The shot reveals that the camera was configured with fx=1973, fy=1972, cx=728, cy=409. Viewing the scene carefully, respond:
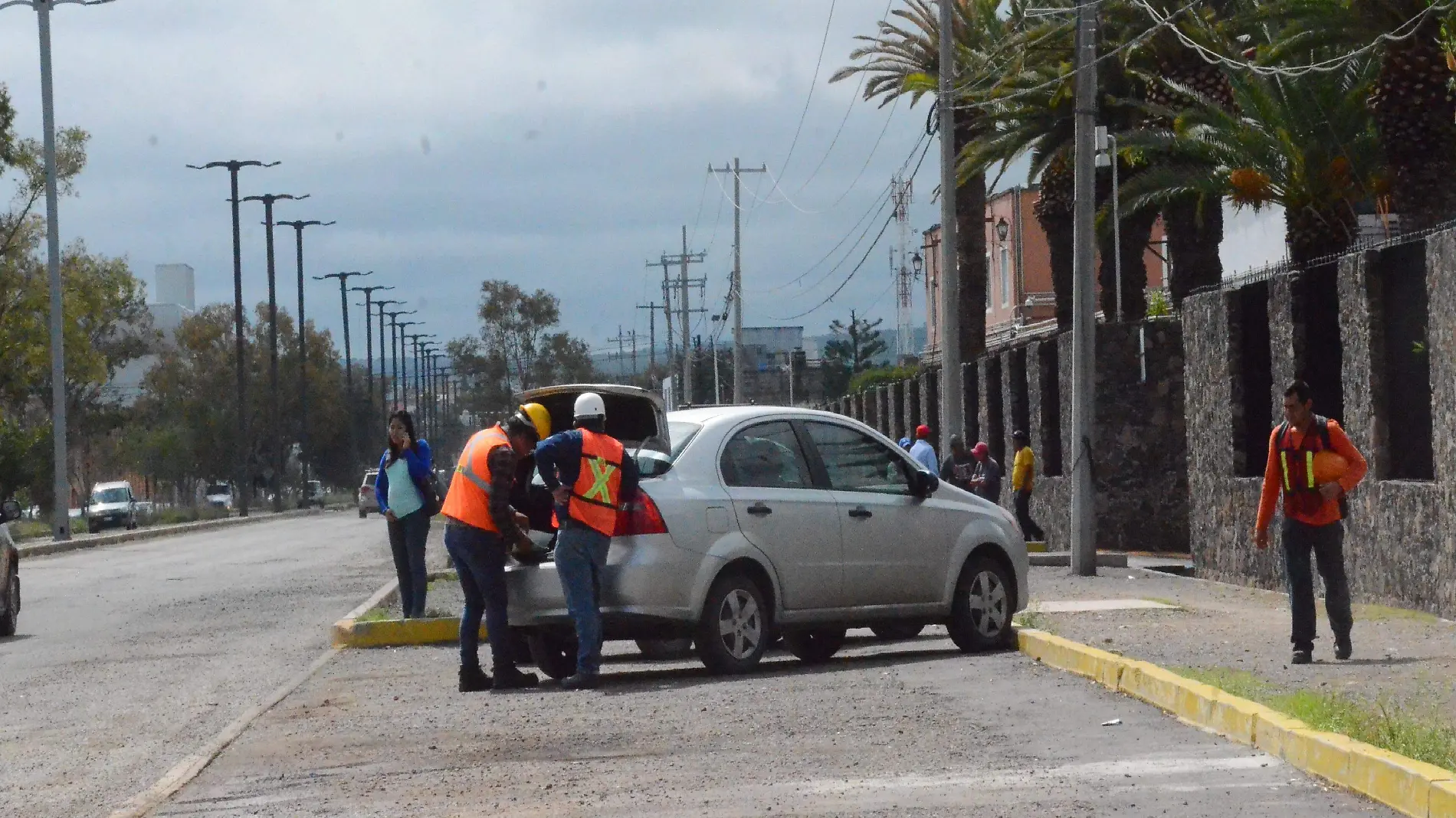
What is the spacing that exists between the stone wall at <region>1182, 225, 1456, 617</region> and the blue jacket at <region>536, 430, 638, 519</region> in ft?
23.2

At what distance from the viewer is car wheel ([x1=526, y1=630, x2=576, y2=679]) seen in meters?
12.8

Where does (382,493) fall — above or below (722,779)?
above

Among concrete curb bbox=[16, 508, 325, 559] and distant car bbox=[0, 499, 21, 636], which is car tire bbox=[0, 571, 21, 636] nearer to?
distant car bbox=[0, 499, 21, 636]

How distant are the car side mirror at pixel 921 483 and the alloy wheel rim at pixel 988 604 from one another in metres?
0.71

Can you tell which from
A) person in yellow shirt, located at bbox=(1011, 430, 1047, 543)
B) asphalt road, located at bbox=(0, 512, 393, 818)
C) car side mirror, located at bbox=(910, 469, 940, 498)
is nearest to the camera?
asphalt road, located at bbox=(0, 512, 393, 818)

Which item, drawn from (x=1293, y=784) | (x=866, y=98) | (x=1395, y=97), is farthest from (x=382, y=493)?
(x=866, y=98)

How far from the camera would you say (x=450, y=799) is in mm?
8141

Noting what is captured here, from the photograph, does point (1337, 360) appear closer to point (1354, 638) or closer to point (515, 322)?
point (1354, 638)

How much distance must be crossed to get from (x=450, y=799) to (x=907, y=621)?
231 inches

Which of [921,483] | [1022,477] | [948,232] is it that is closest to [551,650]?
[921,483]

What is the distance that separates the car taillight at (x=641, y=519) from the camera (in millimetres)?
11969

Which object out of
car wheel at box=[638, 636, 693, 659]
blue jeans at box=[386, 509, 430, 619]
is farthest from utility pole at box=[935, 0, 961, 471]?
car wheel at box=[638, 636, 693, 659]

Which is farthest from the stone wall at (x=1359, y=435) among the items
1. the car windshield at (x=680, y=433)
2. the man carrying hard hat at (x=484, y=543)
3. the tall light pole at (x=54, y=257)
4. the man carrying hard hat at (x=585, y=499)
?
the tall light pole at (x=54, y=257)

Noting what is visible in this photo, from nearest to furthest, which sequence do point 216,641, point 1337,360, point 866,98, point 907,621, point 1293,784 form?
point 1293,784 → point 907,621 → point 216,641 → point 1337,360 → point 866,98
